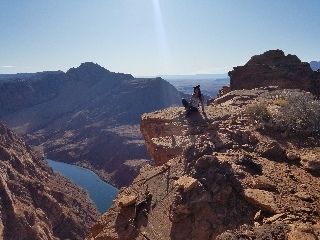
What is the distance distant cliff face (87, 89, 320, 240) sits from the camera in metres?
4.44

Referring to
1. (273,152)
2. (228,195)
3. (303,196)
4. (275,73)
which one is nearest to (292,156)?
(273,152)

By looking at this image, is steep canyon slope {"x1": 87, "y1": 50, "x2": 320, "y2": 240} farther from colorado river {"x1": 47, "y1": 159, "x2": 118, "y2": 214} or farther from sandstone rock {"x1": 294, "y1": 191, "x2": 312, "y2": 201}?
colorado river {"x1": 47, "y1": 159, "x2": 118, "y2": 214}

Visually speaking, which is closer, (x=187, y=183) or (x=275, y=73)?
(x=187, y=183)

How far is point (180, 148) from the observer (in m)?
8.33

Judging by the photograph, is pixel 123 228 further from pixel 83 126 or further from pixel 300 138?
pixel 83 126

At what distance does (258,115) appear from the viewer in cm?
894

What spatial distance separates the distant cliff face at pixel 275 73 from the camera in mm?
18594

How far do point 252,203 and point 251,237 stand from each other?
66.3 inches

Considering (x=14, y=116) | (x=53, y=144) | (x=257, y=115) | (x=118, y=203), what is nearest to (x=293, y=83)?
(x=257, y=115)

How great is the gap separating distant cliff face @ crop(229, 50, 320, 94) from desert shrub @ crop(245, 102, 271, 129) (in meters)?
9.95

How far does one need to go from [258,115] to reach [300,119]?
1.24 metres

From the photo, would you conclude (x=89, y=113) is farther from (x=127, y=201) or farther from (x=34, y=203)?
(x=127, y=201)

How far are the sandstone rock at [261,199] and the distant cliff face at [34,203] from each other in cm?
2156

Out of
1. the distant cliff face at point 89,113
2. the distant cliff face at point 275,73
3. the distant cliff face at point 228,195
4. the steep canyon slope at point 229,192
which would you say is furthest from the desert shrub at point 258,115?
the distant cliff face at point 89,113
